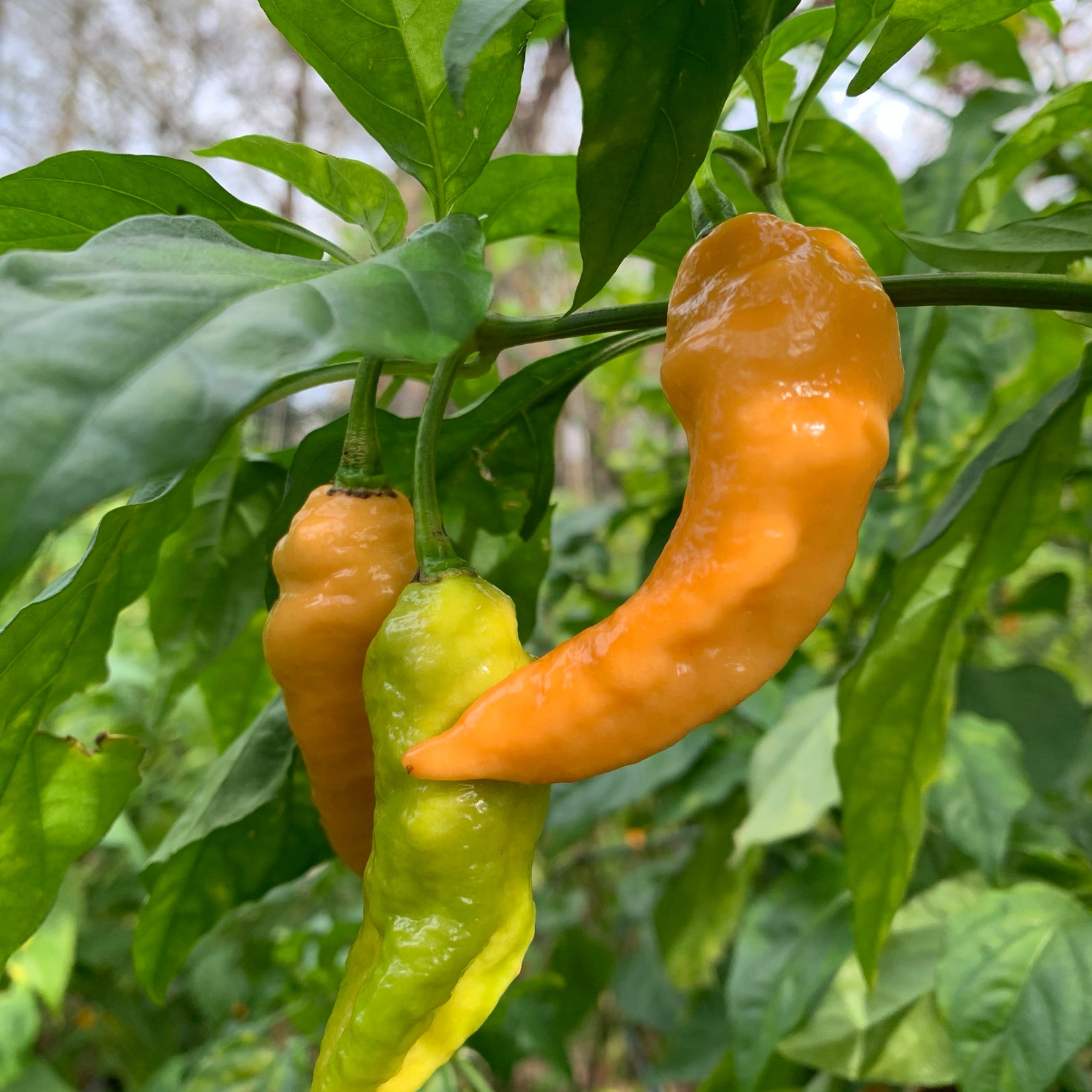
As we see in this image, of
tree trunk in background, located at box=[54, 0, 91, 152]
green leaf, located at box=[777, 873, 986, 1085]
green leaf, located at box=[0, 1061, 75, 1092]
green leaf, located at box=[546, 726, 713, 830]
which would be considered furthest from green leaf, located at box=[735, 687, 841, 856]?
tree trunk in background, located at box=[54, 0, 91, 152]

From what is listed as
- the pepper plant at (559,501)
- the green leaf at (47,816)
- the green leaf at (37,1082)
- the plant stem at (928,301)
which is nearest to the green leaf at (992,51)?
the pepper plant at (559,501)

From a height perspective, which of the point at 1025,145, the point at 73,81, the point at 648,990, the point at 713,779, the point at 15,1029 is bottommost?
the point at 648,990

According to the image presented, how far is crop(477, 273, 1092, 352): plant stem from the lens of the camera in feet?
1.40

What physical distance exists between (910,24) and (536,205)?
0.82 ft

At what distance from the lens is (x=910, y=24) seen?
1.37 ft

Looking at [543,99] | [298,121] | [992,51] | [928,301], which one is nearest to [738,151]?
[928,301]

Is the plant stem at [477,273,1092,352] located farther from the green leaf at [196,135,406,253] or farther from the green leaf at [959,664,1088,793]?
the green leaf at [959,664,1088,793]

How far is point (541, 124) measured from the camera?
9.64 feet

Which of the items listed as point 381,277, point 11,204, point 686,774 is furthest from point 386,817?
point 686,774

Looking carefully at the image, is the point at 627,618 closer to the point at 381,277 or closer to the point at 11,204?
the point at 381,277

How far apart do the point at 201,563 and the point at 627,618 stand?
46cm

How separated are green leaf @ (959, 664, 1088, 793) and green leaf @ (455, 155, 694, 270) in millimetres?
809

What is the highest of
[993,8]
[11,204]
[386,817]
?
[993,8]

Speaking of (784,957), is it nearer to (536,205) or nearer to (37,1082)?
(536,205)
